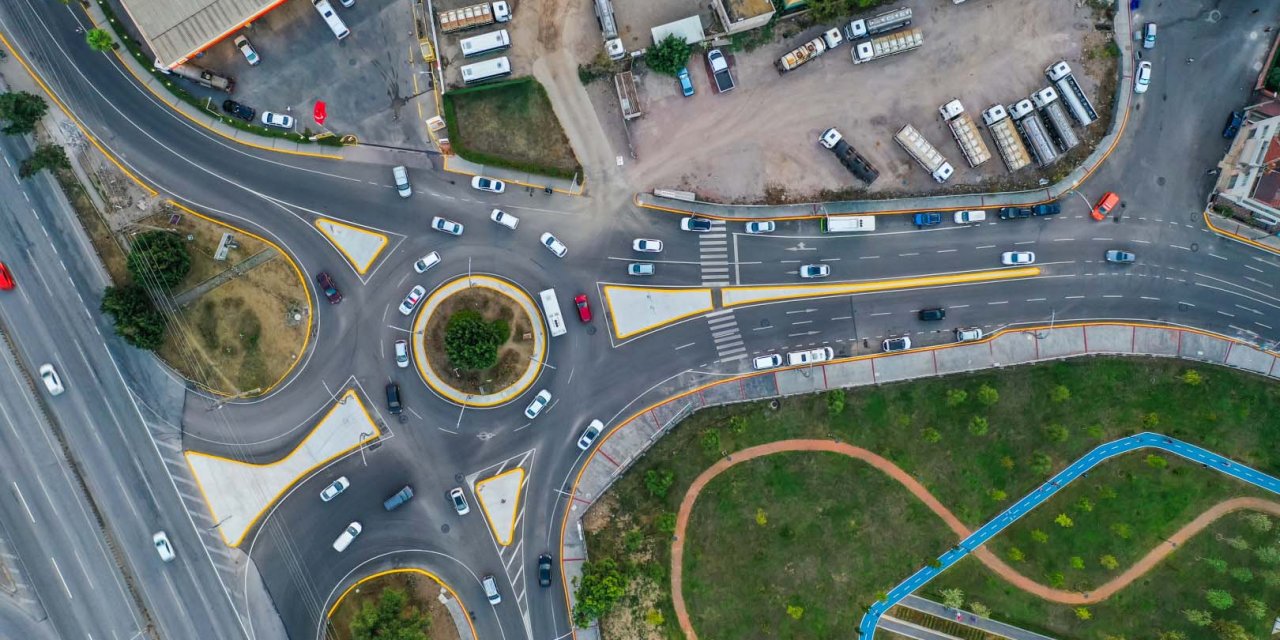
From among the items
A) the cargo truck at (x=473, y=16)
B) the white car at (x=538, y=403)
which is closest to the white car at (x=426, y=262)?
the white car at (x=538, y=403)

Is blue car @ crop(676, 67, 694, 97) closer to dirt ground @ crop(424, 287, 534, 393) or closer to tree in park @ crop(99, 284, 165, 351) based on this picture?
dirt ground @ crop(424, 287, 534, 393)

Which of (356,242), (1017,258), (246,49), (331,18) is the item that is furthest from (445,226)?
(1017,258)

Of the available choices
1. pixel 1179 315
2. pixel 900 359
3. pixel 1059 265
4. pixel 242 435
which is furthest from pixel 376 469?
pixel 1179 315

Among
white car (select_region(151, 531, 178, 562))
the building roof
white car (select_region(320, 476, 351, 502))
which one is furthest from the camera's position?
white car (select_region(320, 476, 351, 502))

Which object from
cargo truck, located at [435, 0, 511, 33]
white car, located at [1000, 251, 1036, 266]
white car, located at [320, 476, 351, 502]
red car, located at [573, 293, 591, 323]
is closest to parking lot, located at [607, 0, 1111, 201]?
white car, located at [1000, 251, 1036, 266]

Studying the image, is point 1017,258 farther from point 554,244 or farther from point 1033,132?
point 554,244

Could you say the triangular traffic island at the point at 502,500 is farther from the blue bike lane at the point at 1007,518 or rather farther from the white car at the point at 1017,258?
the white car at the point at 1017,258

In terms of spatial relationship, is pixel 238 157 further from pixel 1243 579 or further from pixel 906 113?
pixel 1243 579
